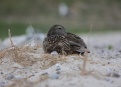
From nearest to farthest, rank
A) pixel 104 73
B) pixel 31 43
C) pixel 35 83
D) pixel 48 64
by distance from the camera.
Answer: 1. pixel 35 83
2. pixel 104 73
3. pixel 48 64
4. pixel 31 43

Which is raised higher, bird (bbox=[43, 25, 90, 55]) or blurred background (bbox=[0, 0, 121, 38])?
blurred background (bbox=[0, 0, 121, 38])

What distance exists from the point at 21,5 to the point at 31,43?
2236 centimetres

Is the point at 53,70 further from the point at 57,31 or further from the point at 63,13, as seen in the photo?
the point at 63,13

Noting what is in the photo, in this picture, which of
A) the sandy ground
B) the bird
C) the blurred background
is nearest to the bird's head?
the bird

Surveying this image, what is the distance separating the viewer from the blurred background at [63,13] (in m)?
30.0

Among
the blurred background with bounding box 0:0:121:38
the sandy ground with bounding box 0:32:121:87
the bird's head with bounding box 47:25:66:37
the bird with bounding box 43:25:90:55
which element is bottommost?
the sandy ground with bounding box 0:32:121:87

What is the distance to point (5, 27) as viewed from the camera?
87.8 ft

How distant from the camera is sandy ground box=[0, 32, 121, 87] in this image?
6.85 meters

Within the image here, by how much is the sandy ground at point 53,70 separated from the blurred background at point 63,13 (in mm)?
19901

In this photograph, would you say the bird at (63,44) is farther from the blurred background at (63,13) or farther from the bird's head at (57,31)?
the blurred background at (63,13)

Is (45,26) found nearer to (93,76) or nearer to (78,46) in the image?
(78,46)

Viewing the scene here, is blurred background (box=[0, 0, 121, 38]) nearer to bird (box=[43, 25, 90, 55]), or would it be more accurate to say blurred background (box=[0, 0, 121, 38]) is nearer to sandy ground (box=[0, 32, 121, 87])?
bird (box=[43, 25, 90, 55])

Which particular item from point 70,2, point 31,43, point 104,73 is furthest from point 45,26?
point 104,73

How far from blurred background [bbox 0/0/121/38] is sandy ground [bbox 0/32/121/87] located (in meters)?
19.9
